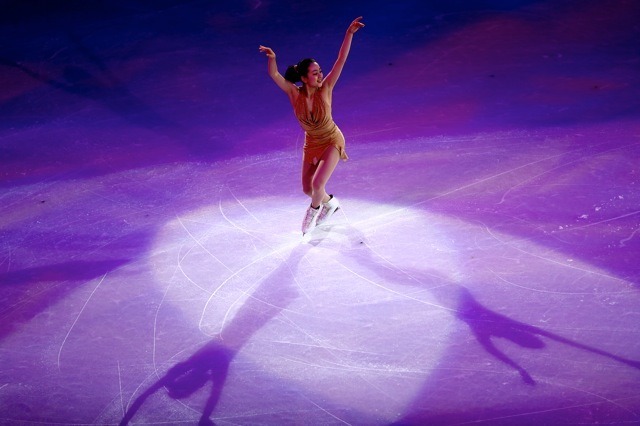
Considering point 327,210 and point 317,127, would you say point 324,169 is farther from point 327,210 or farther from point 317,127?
point 327,210

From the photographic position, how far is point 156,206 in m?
5.95

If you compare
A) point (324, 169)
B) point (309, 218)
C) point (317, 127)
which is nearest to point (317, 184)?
point (324, 169)

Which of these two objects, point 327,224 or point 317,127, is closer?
point 317,127

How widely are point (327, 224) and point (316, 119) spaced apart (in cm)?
96

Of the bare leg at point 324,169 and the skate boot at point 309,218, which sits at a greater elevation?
the bare leg at point 324,169

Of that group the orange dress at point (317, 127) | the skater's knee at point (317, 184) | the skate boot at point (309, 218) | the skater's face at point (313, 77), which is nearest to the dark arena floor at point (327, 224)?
the skate boot at point (309, 218)

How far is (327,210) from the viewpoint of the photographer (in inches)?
213

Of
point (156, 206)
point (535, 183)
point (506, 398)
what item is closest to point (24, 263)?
point (156, 206)

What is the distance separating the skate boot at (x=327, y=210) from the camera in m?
5.40

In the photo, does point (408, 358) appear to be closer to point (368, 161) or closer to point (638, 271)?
point (638, 271)

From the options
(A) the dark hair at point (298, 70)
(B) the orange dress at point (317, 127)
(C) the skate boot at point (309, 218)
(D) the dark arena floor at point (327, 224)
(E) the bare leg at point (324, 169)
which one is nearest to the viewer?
(D) the dark arena floor at point (327, 224)

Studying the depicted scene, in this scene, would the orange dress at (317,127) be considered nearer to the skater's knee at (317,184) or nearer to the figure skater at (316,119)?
the figure skater at (316,119)

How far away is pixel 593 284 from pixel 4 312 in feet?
13.6

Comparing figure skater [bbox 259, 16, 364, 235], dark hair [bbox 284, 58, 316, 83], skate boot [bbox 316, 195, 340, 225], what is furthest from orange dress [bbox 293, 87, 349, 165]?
skate boot [bbox 316, 195, 340, 225]
